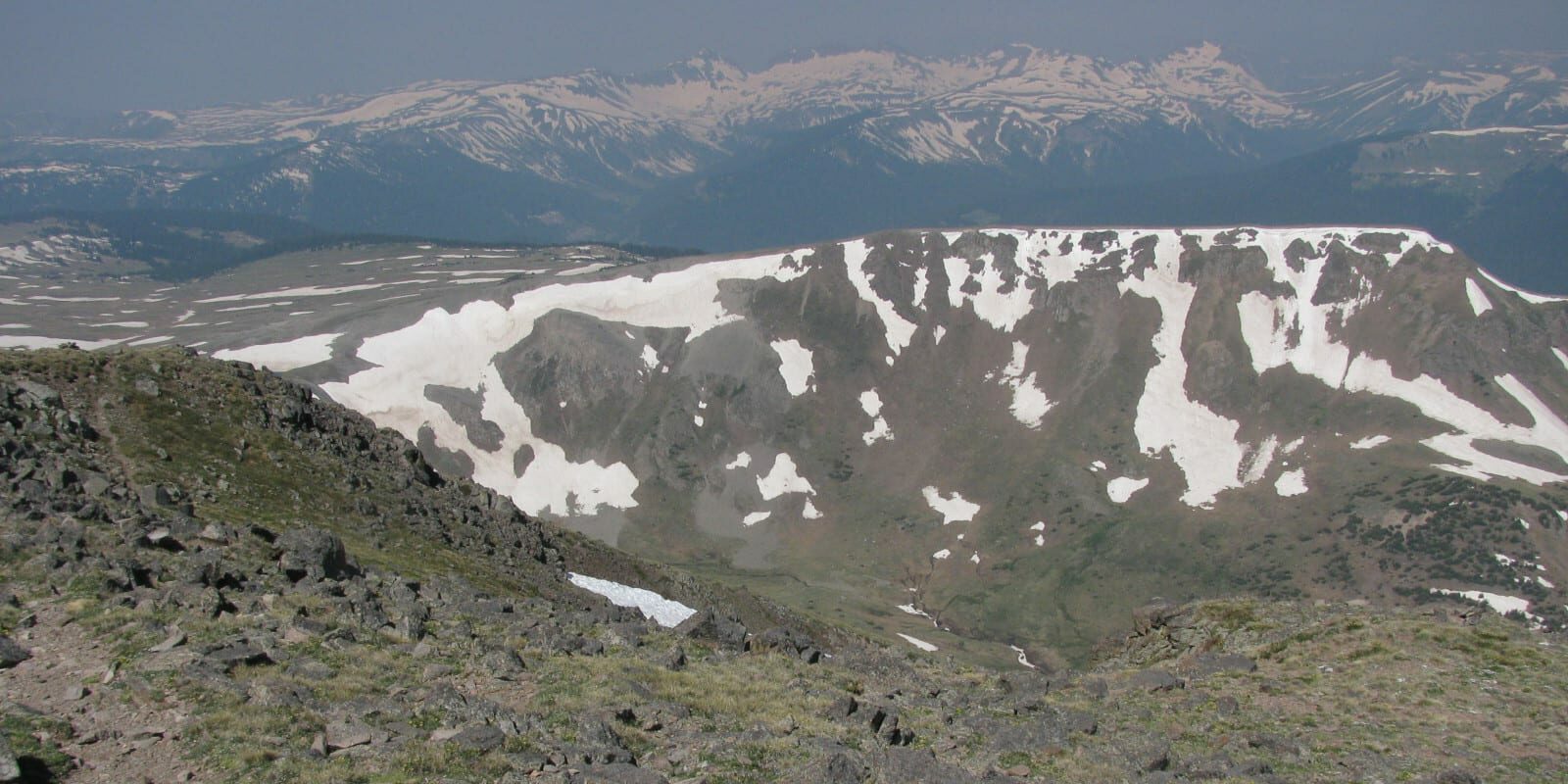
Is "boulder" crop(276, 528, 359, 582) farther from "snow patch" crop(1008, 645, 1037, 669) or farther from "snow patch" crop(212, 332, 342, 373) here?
"snow patch" crop(212, 332, 342, 373)

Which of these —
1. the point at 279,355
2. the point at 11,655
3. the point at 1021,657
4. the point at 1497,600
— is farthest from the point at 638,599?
the point at 279,355

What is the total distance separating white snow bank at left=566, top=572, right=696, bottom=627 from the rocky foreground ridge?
15.0 m

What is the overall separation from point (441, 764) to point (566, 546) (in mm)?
48293

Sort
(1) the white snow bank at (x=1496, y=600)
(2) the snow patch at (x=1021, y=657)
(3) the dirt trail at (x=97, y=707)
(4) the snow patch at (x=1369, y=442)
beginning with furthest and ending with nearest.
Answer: (4) the snow patch at (x=1369, y=442)
(1) the white snow bank at (x=1496, y=600)
(2) the snow patch at (x=1021, y=657)
(3) the dirt trail at (x=97, y=707)

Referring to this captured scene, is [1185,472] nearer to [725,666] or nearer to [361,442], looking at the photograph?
[361,442]

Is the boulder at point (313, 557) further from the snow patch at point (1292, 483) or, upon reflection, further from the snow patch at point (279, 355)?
the snow patch at point (1292, 483)

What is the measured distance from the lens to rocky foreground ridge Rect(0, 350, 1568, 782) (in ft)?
65.4

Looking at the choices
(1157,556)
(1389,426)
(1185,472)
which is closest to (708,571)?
(1157,556)

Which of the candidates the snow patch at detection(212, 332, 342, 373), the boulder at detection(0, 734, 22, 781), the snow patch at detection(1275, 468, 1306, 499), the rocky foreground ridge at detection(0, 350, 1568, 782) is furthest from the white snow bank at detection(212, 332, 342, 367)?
the boulder at detection(0, 734, 22, 781)

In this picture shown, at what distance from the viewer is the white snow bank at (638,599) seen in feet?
191

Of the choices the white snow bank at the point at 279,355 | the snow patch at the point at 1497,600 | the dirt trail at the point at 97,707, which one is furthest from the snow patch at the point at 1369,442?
the dirt trail at the point at 97,707

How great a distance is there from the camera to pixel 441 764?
62.7ft

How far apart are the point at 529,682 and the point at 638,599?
35.4m

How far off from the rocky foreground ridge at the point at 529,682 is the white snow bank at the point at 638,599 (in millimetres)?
15033
